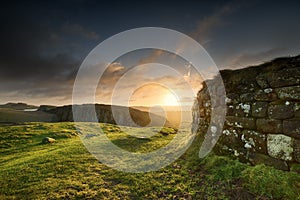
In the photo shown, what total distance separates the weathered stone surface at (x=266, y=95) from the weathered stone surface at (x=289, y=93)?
200 mm

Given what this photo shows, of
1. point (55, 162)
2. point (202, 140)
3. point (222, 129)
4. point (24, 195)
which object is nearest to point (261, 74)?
point (222, 129)

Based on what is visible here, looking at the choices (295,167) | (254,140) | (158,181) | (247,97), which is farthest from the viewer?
(247,97)

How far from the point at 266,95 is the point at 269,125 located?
1.28 m

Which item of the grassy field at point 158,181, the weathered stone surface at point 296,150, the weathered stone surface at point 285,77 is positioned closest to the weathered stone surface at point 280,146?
the weathered stone surface at point 296,150

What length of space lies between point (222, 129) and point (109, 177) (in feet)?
20.9

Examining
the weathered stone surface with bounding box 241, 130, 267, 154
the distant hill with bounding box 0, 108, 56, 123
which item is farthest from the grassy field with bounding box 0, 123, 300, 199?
the distant hill with bounding box 0, 108, 56, 123

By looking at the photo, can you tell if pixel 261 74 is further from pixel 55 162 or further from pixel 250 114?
pixel 55 162

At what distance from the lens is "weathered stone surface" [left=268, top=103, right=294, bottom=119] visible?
6207 millimetres

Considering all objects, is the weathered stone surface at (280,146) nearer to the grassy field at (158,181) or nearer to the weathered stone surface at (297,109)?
the grassy field at (158,181)

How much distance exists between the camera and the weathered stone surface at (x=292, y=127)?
587cm

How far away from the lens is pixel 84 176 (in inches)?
336

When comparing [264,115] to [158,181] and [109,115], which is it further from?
[109,115]

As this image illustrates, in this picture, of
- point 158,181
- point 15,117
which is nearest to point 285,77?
point 158,181

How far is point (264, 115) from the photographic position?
7.04 meters
